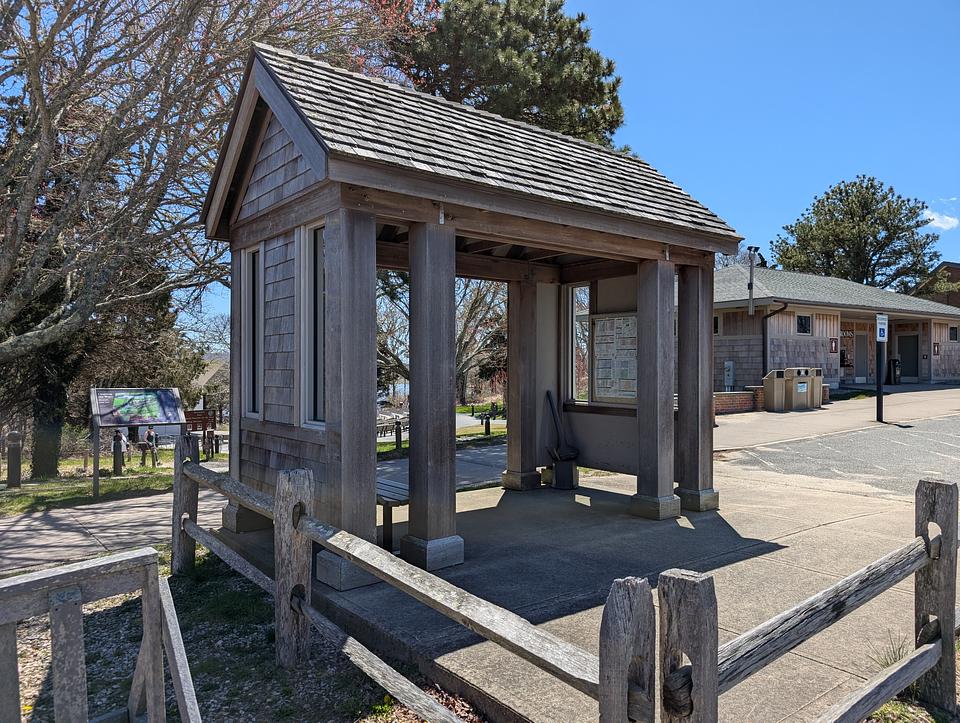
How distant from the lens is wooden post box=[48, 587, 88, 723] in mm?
2182

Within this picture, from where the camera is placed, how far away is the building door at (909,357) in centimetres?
2986

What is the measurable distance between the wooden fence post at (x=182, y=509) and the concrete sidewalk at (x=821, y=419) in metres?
9.65

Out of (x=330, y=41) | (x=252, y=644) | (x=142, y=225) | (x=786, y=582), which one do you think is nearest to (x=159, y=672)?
(x=252, y=644)

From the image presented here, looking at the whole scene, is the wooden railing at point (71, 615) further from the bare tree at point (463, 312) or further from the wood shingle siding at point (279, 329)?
the bare tree at point (463, 312)

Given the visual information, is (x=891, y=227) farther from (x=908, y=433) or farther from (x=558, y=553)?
(x=558, y=553)

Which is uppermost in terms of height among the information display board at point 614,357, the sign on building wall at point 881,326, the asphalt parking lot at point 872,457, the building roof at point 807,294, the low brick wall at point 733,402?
the building roof at point 807,294

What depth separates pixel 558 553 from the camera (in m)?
5.65

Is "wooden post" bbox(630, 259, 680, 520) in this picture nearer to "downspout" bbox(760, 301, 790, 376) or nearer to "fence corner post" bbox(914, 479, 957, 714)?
"fence corner post" bbox(914, 479, 957, 714)

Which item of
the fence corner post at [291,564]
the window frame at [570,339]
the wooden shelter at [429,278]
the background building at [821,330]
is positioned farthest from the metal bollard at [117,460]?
the background building at [821,330]

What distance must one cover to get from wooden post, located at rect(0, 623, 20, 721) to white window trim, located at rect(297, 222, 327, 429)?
10.3 ft

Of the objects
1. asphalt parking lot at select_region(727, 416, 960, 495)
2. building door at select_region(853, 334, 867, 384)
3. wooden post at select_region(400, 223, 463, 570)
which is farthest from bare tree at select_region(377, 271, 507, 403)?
building door at select_region(853, 334, 867, 384)

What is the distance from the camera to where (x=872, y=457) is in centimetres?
1159

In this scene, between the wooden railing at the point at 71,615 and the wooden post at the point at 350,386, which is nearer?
the wooden railing at the point at 71,615

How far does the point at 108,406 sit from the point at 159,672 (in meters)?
8.22
